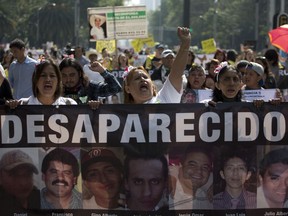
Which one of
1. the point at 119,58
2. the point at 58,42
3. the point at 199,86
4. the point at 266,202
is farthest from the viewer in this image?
the point at 58,42

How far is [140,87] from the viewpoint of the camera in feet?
19.9

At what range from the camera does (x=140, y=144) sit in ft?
19.6

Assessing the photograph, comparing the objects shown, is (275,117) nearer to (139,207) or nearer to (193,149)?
(193,149)

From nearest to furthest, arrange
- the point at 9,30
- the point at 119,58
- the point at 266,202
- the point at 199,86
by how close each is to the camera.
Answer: the point at 266,202
the point at 199,86
the point at 119,58
the point at 9,30

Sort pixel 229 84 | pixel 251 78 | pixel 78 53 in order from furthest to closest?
1. pixel 78 53
2. pixel 251 78
3. pixel 229 84

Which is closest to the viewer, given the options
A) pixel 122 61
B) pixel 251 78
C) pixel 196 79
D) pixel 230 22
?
pixel 251 78

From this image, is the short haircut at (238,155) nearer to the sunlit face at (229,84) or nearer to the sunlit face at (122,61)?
the sunlit face at (229,84)

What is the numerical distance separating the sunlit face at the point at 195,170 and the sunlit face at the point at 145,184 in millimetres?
172

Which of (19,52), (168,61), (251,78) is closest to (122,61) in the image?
(168,61)

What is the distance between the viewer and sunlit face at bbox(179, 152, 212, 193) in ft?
19.5

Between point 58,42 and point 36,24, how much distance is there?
356 centimetres

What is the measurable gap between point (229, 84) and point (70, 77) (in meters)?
1.78

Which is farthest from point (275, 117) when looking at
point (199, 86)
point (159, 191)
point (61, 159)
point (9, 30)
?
point (9, 30)

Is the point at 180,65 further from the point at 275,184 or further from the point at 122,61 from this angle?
the point at 122,61
